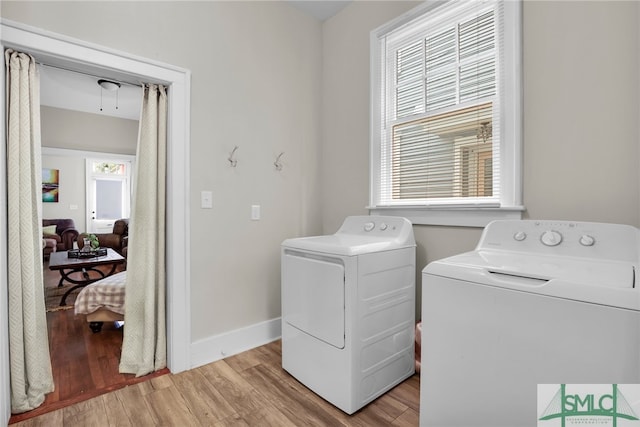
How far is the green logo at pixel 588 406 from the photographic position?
0.82 metres

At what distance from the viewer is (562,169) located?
154cm

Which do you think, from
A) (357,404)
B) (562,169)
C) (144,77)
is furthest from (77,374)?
(562,169)

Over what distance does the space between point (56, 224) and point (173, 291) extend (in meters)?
4.85

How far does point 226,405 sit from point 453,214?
169 centimetres

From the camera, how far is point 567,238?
134cm

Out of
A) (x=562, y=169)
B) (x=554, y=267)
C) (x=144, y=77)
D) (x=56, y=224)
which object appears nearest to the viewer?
(x=554, y=267)

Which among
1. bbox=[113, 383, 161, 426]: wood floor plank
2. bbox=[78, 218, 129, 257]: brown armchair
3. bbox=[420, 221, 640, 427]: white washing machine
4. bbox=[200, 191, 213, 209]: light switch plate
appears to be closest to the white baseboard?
bbox=[113, 383, 161, 426]: wood floor plank

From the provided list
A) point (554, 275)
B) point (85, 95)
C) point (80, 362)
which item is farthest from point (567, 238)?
point (85, 95)

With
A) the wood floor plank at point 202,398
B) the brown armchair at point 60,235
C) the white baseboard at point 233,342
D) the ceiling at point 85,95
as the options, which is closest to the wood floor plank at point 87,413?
the wood floor plank at point 202,398

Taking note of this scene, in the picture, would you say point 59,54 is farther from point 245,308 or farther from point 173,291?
point 245,308

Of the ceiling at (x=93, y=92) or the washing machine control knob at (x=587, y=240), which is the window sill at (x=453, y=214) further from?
the ceiling at (x=93, y=92)

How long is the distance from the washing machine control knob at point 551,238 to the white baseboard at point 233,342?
193 centimetres

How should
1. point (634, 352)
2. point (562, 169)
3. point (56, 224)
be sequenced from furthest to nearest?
point (56, 224) < point (562, 169) < point (634, 352)

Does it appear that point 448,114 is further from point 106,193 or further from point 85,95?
point 106,193
